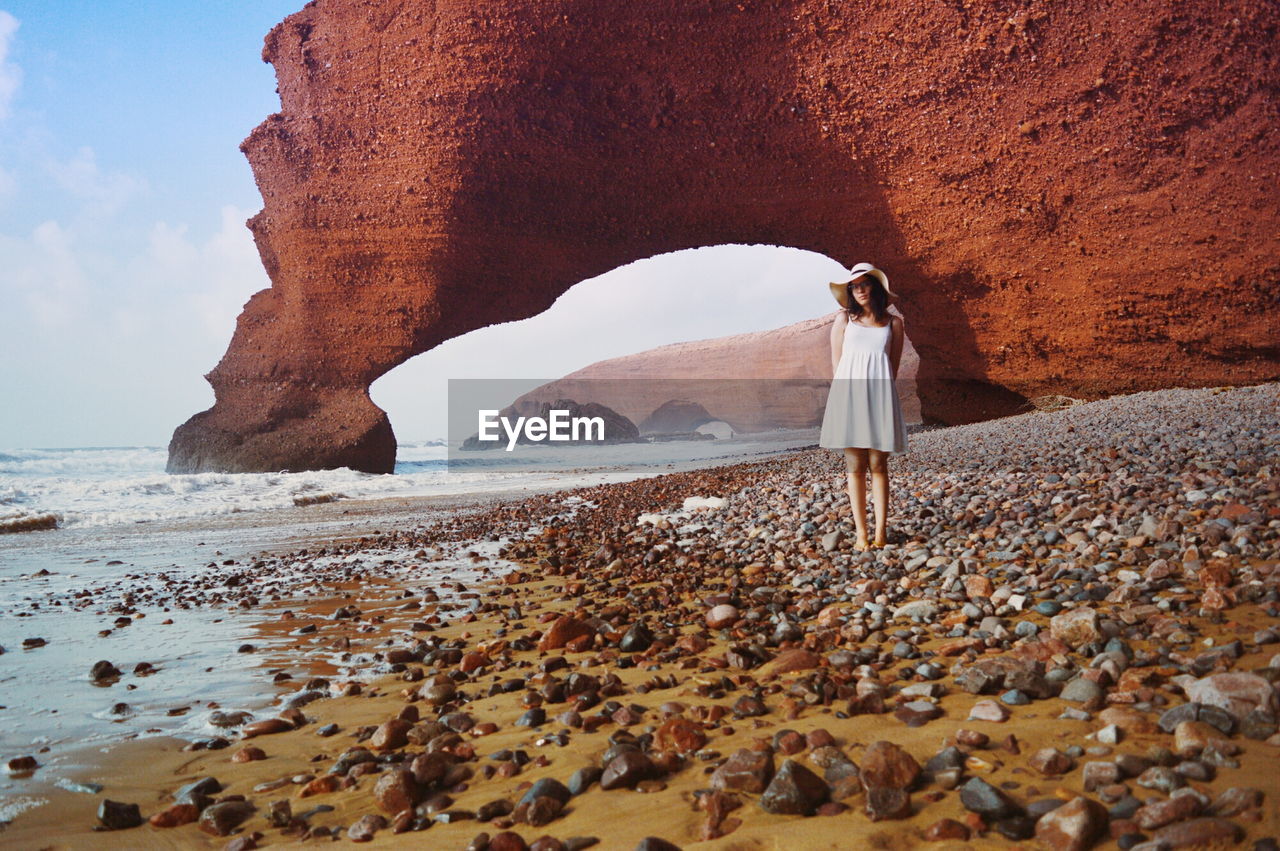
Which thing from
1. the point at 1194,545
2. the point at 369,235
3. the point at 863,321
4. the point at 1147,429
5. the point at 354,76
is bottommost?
the point at 1194,545

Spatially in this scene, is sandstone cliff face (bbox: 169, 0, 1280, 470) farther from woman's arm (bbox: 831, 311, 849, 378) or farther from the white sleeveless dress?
the white sleeveless dress

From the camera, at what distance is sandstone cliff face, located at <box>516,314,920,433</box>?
49531 mm

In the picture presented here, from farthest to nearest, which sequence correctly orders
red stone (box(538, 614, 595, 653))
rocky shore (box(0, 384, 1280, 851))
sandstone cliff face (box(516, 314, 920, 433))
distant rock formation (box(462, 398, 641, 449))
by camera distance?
1. sandstone cliff face (box(516, 314, 920, 433))
2. distant rock formation (box(462, 398, 641, 449))
3. red stone (box(538, 614, 595, 653))
4. rocky shore (box(0, 384, 1280, 851))

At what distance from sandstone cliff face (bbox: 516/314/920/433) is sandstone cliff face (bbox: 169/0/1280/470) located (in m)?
25.9

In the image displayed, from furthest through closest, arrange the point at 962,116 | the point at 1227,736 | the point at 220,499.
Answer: the point at 962,116 → the point at 220,499 → the point at 1227,736

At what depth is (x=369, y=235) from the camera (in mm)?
19297

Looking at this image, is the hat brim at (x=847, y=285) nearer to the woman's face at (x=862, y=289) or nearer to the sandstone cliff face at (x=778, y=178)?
the woman's face at (x=862, y=289)

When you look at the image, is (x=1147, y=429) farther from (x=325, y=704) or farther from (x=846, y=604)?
(x=325, y=704)

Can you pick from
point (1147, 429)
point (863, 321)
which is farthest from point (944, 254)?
point (863, 321)

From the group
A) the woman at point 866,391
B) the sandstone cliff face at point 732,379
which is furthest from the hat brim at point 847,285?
the sandstone cliff face at point 732,379

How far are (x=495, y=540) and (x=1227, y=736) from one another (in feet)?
20.3

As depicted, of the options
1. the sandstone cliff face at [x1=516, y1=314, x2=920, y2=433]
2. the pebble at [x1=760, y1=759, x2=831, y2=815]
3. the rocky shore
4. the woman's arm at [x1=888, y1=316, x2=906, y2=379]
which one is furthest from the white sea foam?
the sandstone cliff face at [x1=516, y1=314, x2=920, y2=433]

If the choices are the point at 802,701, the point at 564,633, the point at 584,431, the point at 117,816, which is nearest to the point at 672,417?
the point at 584,431

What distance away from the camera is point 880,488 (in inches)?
193
